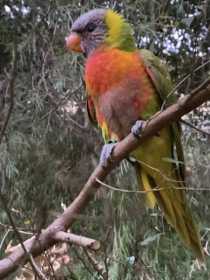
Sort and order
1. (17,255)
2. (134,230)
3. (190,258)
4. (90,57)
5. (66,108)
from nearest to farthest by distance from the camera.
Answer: (17,255) < (90,57) < (134,230) < (190,258) < (66,108)

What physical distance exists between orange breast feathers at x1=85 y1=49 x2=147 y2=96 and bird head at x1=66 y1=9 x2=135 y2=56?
0.06 meters

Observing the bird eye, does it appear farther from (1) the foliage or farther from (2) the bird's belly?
(1) the foliage

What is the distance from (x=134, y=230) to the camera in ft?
6.40

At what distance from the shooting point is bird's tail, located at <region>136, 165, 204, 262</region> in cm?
135

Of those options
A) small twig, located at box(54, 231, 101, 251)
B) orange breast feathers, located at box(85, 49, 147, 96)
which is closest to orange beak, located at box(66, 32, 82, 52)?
orange breast feathers, located at box(85, 49, 147, 96)

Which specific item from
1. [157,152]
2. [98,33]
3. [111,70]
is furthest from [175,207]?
[98,33]

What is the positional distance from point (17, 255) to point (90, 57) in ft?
2.42

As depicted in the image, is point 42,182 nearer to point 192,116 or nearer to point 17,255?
point 192,116

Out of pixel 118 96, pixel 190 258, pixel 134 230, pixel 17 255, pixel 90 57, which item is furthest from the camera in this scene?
pixel 190 258

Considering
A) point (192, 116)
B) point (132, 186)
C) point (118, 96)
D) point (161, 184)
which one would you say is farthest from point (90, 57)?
point (192, 116)

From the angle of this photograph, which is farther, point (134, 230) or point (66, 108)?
point (66, 108)

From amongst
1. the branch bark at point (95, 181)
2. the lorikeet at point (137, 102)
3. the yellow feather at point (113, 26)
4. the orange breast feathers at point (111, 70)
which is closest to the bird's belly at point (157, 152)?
the lorikeet at point (137, 102)

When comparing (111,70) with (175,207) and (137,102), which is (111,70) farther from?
(175,207)

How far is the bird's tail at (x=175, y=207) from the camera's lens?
1.35 metres
